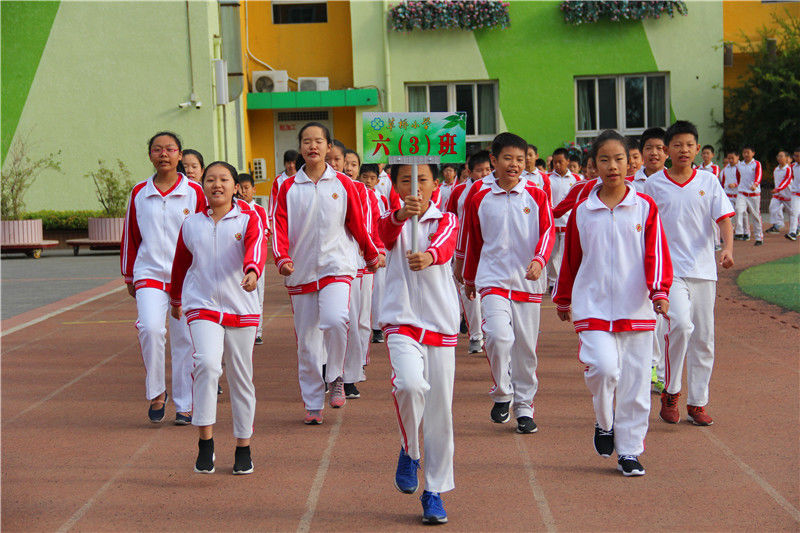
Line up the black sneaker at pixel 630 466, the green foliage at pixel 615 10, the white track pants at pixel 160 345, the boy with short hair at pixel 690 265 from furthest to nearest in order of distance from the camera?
the green foliage at pixel 615 10
the white track pants at pixel 160 345
the boy with short hair at pixel 690 265
the black sneaker at pixel 630 466

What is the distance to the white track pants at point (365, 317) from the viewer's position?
9.19 meters

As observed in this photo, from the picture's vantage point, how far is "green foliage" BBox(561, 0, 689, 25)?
26562 mm

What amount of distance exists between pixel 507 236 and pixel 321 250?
4.63ft

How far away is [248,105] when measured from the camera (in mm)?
27094

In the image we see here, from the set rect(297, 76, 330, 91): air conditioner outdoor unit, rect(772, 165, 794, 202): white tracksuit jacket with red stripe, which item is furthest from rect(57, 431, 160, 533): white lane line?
rect(297, 76, 330, 91): air conditioner outdoor unit

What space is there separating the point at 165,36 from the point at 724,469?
21.2 metres

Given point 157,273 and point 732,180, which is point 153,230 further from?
point 732,180

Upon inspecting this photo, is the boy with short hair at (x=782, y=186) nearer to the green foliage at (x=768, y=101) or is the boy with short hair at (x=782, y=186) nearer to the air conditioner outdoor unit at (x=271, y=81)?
the green foliage at (x=768, y=101)

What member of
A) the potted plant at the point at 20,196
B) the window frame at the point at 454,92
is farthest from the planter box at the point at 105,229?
the window frame at the point at 454,92

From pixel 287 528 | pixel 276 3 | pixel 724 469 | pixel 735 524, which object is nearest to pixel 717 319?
pixel 724 469

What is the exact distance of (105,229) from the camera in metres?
23.4

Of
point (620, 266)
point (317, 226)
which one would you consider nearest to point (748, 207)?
point (317, 226)

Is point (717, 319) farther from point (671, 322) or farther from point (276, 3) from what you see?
point (276, 3)

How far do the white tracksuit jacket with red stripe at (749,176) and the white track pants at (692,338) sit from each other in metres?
17.0
